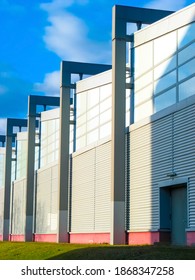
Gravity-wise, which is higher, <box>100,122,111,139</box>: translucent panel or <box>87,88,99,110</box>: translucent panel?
<box>87,88,99,110</box>: translucent panel

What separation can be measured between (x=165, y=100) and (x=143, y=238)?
768 centimetres

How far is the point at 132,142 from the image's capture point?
34875mm

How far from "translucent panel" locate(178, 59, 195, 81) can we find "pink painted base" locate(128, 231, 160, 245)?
8.34 meters

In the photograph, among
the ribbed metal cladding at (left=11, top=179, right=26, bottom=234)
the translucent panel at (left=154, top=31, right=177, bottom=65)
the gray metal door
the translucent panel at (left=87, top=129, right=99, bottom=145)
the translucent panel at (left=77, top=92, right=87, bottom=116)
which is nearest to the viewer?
the gray metal door

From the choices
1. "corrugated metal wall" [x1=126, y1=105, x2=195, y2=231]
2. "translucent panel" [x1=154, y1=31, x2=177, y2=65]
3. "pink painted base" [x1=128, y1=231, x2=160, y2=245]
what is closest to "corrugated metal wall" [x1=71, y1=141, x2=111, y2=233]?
"pink painted base" [x1=128, y1=231, x2=160, y2=245]

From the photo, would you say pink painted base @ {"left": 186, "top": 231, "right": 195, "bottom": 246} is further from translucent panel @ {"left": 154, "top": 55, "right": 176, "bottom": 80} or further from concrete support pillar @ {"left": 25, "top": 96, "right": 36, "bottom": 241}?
concrete support pillar @ {"left": 25, "top": 96, "right": 36, "bottom": 241}

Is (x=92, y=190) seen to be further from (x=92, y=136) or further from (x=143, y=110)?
(x=143, y=110)

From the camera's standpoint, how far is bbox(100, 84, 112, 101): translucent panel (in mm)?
41666

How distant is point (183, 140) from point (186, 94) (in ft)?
7.89

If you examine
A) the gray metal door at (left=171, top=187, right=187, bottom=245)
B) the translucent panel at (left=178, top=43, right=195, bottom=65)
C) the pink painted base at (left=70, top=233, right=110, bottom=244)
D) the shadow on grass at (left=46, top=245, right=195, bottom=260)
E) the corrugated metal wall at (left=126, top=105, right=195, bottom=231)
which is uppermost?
the translucent panel at (left=178, top=43, right=195, bottom=65)

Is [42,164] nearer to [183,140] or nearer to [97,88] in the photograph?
[97,88]

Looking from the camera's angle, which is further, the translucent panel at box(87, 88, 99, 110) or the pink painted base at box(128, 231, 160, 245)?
the translucent panel at box(87, 88, 99, 110)

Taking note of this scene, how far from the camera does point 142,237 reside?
1292 inches

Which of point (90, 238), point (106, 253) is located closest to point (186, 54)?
point (106, 253)
